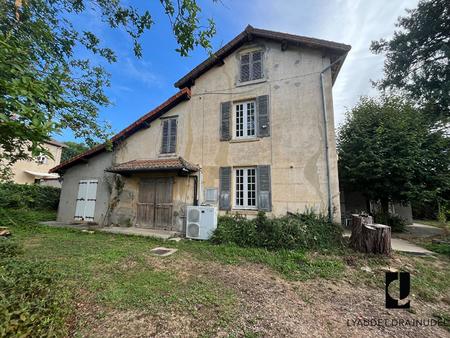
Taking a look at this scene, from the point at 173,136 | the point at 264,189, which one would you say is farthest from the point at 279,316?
the point at 173,136

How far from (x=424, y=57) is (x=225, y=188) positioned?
15.5 metres

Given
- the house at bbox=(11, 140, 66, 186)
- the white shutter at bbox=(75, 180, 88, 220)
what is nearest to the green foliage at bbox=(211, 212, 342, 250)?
the white shutter at bbox=(75, 180, 88, 220)

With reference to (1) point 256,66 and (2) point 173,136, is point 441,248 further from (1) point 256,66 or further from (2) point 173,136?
(2) point 173,136

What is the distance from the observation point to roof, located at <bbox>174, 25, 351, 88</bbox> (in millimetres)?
7816

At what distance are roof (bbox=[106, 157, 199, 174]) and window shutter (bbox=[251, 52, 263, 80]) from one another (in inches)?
196

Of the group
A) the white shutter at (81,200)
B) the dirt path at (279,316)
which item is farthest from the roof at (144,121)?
the dirt path at (279,316)

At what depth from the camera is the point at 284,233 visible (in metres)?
6.66

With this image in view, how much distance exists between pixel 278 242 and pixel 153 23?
22.8 feet

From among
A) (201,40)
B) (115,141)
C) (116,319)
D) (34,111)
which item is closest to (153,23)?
(201,40)

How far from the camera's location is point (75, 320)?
2.89m

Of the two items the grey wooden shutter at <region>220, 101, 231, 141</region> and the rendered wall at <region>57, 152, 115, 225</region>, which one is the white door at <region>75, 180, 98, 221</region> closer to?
the rendered wall at <region>57, 152, 115, 225</region>

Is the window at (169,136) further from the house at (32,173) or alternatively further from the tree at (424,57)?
the house at (32,173)

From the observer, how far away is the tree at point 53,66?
2135 mm

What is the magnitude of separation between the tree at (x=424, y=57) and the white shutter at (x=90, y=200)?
19746 mm
